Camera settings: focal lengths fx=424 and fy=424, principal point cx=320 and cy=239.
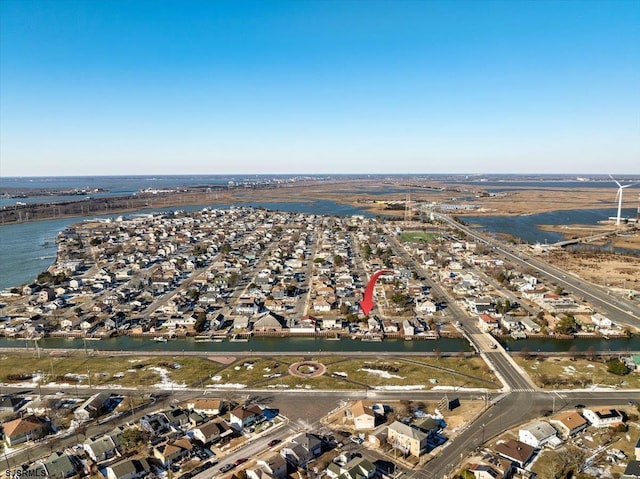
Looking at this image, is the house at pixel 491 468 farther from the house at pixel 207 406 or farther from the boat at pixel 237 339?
→ the boat at pixel 237 339

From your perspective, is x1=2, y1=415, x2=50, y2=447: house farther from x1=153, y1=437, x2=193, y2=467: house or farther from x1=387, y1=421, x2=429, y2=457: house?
x1=387, y1=421, x2=429, y2=457: house

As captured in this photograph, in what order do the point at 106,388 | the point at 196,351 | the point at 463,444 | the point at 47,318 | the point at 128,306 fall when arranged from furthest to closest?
the point at 128,306 → the point at 47,318 → the point at 196,351 → the point at 106,388 → the point at 463,444

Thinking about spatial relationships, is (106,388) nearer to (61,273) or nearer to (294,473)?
(294,473)

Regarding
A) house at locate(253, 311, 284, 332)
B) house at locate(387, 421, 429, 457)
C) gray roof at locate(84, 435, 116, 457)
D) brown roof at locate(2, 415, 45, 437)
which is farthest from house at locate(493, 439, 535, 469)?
brown roof at locate(2, 415, 45, 437)

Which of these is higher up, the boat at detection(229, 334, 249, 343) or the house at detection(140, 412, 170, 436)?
the house at detection(140, 412, 170, 436)

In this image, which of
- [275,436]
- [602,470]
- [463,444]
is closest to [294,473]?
[275,436]

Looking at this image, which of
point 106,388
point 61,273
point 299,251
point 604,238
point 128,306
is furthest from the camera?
point 604,238
